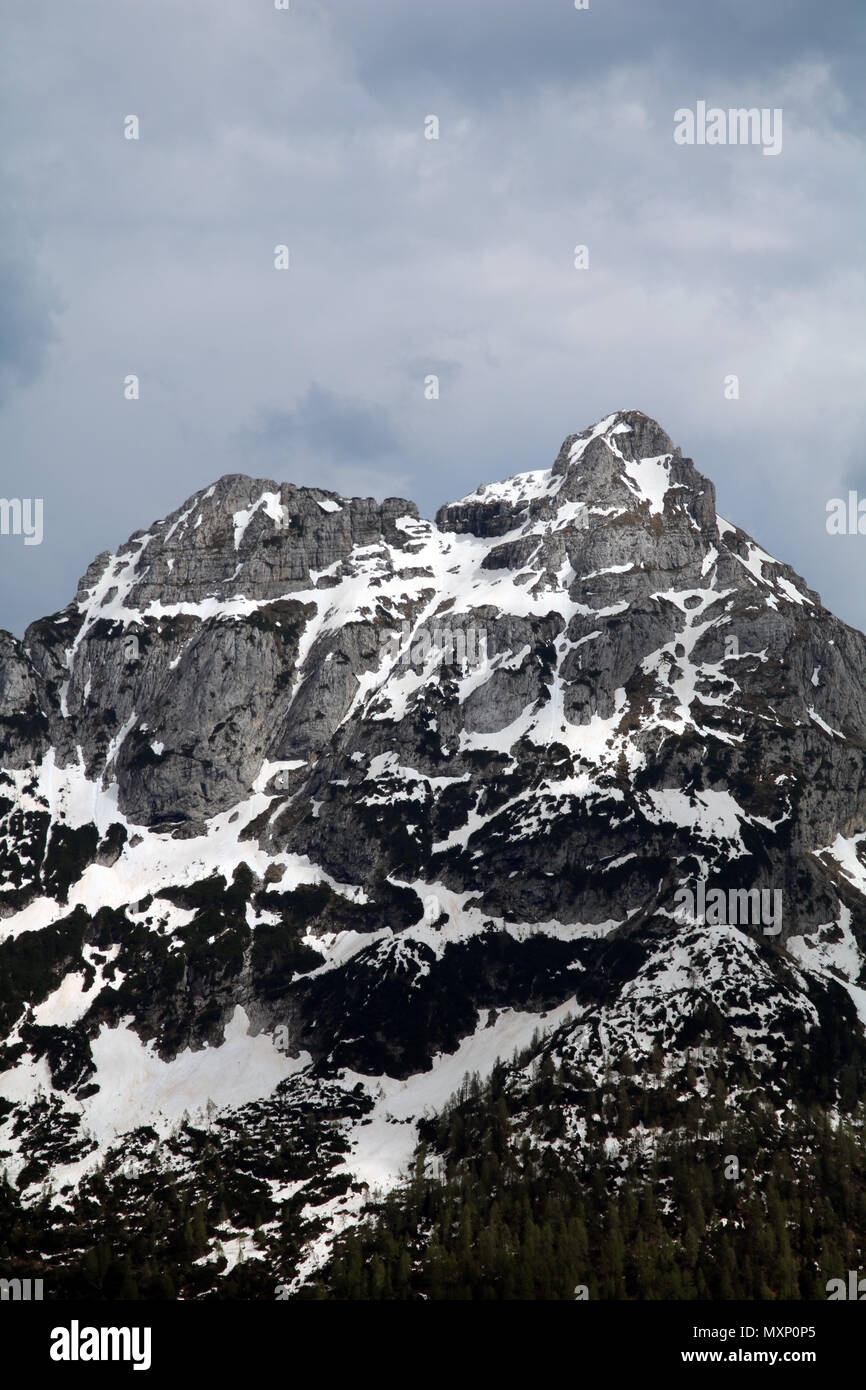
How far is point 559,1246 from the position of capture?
19462 centimetres

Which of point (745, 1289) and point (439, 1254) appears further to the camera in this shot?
point (439, 1254)

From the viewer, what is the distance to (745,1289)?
177 m

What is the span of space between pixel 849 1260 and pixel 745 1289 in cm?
2171
